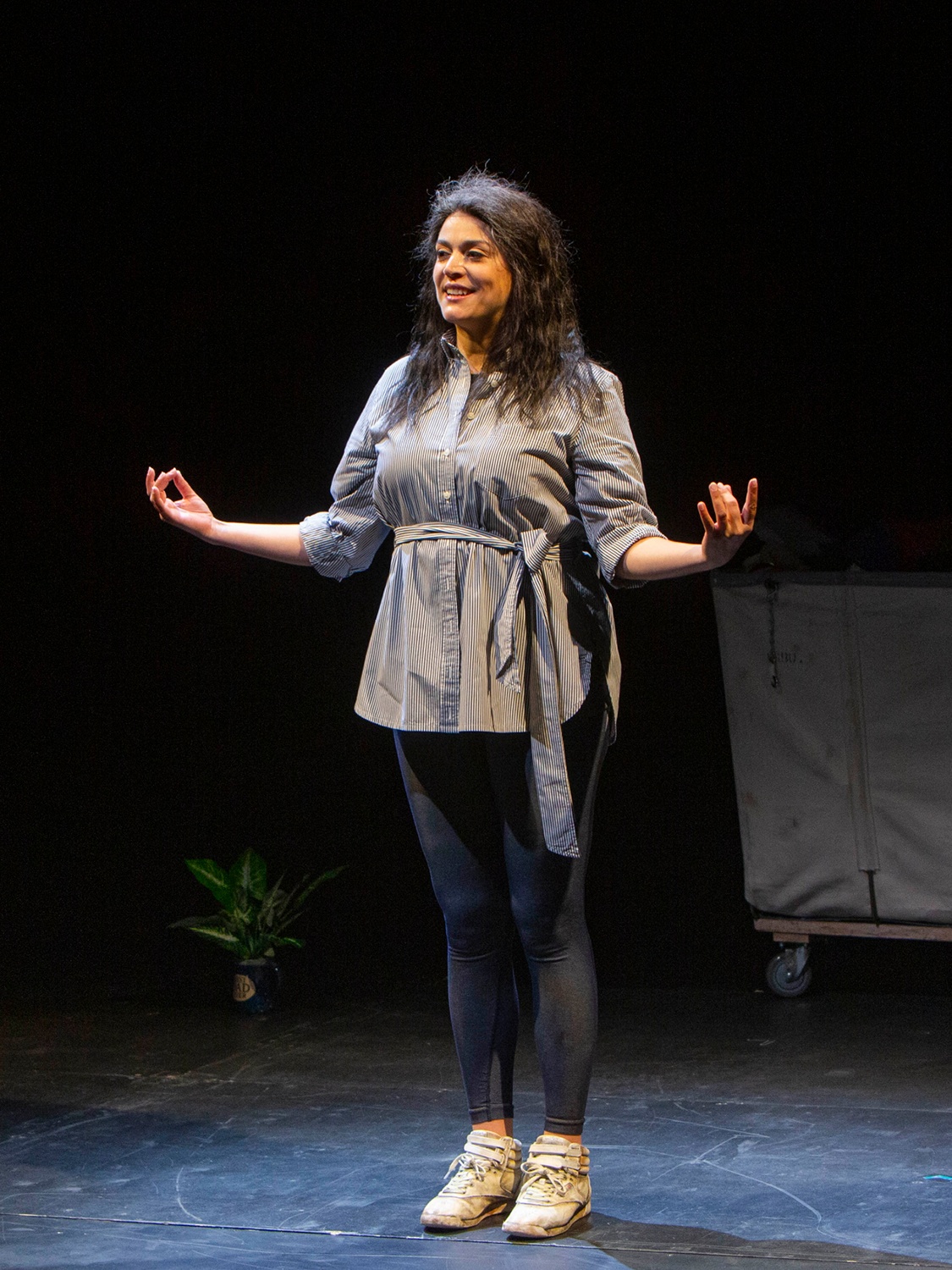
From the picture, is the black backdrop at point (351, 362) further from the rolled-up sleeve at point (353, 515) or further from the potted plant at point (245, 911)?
the rolled-up sleeve at point (353, 515)

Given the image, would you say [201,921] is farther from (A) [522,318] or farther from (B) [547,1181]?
(A) [522,318]

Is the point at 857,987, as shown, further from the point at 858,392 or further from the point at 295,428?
the point at 295,428

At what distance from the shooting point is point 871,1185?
2297 mm

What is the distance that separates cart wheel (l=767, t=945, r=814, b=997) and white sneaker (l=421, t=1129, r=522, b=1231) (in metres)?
1.58

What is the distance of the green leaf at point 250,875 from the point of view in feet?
12.9

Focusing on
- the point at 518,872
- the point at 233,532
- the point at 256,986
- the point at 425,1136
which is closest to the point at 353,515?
the point at 233,532

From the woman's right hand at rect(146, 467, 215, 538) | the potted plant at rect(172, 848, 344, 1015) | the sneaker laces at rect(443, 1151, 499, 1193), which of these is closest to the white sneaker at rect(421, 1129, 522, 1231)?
the sneaker laces at rect(443, 1151, 499, 1193)

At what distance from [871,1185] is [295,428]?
357cm

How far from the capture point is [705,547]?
196 centimetres

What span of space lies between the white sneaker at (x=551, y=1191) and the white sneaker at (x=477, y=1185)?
0.03m

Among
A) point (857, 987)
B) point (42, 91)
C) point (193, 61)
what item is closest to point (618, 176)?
point (193, 61)

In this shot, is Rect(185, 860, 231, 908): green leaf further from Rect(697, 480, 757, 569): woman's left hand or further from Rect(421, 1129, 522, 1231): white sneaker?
Rect(697, 480, 757, 569): woman's left hand

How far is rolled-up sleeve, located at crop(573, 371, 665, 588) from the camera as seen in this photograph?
6.88 feet

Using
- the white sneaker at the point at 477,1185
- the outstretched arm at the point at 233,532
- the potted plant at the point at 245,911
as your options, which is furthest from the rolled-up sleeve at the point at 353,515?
the potted plant at the point at 245,911
